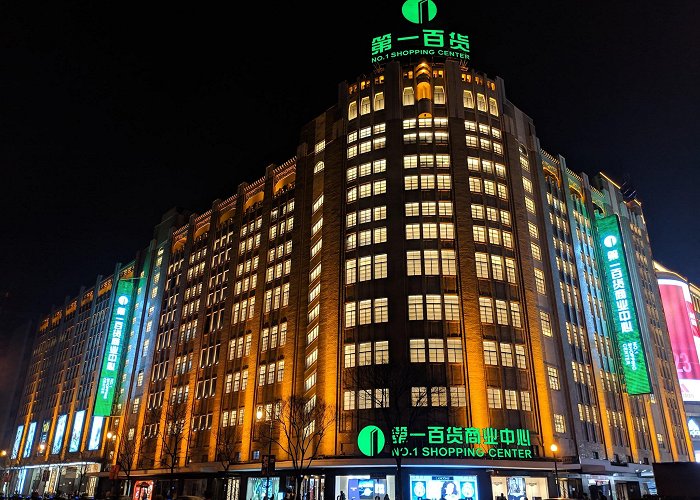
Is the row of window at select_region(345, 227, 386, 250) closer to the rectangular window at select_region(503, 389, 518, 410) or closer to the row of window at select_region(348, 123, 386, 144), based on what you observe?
A: the row of window at select_region(348, 123, 386, 144)

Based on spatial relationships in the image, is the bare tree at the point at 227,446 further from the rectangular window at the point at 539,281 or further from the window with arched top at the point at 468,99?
the window with arched top at the point at 468,99

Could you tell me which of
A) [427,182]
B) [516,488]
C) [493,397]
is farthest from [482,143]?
[516,488]

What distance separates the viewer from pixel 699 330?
11169 centimetres

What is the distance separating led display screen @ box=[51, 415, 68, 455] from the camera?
10700 cm

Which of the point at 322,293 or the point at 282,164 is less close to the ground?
the point at 282,164

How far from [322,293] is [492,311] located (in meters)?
18.8

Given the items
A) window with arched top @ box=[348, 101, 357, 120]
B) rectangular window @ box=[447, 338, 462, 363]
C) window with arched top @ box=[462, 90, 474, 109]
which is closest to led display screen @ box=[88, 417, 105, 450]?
window with arched top @ box=[348, 101, 357, 120]

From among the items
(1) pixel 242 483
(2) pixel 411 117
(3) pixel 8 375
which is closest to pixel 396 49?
(2) pixel 411 117

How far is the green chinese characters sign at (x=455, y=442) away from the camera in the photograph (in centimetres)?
5106

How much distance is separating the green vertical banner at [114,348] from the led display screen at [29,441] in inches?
1666

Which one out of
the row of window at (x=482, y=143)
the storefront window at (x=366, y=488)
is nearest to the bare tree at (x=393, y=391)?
the storefront window at (x=366, y=488)

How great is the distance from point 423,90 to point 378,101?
19.0 ft

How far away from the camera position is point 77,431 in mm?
102500

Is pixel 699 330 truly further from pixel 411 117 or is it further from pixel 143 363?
pixel 143 363
